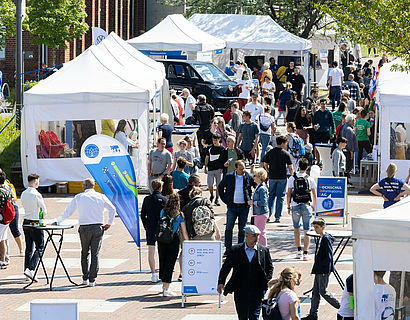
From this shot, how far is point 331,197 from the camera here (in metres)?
18.7

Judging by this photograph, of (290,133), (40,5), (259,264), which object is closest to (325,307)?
(259,264)

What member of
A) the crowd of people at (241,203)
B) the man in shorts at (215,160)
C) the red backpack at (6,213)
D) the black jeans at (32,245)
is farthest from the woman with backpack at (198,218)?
the man in shorts at (215,160)

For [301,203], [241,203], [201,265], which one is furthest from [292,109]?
[201,265]

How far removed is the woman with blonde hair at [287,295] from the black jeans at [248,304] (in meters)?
0.86

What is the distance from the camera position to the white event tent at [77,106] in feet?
75.2

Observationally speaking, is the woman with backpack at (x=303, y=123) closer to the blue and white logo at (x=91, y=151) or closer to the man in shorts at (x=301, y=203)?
the man in shorts at (x=301, y=203)

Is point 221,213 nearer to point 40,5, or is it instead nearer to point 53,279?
point 53,279

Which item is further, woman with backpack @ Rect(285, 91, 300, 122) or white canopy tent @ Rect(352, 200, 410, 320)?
woman with backpack @ Rect(285, 91, 300, 122)

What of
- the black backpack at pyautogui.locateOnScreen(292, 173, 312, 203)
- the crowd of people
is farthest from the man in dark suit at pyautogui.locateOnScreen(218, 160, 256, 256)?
the black backpack at pyautogui.locateOnScreen(292, 173, 312, 203)

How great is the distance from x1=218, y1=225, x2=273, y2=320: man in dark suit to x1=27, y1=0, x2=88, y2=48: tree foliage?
28.9m

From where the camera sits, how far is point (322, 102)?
87.1ft

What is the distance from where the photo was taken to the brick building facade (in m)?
45.7

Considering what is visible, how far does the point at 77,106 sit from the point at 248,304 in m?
12.7

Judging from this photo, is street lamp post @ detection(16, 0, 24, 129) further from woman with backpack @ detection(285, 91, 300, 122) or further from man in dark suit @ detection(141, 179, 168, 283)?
man in dark suit @ detection(141, 179, 168, 283)
